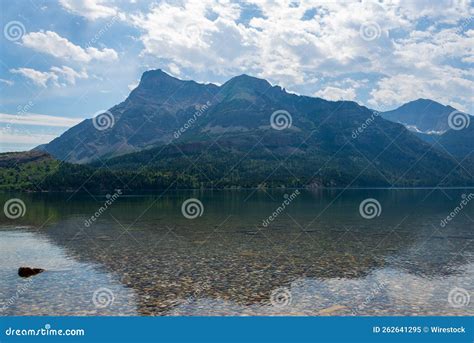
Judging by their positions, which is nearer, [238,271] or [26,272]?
[26,272]

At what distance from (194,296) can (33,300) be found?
1141 cm

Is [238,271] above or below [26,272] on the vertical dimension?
below

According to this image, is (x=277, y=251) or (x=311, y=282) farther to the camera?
(x=277, y=251)

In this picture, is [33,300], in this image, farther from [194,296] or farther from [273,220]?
[273,220]

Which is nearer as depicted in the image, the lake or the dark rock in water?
the lake

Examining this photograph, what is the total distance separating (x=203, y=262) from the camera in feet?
137

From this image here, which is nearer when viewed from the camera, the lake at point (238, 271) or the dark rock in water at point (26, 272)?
the lake at point (238, 271)
